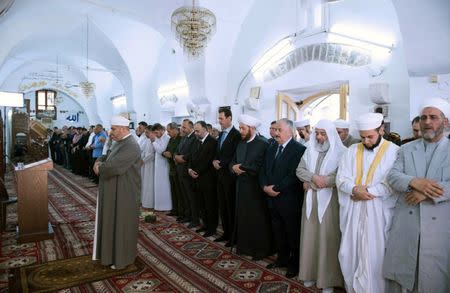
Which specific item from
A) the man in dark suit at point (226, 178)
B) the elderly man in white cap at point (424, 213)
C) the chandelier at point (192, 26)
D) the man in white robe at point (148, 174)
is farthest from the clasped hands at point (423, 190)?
the man in white robe at point (148, 174)

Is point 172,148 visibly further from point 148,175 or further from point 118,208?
point 118,208

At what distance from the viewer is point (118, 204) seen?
3.14 metres

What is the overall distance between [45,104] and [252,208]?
19.6 meters

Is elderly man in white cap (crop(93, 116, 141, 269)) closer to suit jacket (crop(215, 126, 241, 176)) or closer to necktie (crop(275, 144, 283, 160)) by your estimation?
suit jacket (crop(215, 126, 241, 176))

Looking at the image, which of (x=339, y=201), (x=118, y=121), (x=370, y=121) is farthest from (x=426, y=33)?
(x=118, y=121)

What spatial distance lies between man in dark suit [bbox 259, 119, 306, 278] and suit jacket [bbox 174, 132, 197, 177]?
67.1 inches

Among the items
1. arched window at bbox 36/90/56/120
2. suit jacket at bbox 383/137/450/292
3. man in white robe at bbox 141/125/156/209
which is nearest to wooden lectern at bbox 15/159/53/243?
man in white robe at bbox 141/125/156/209

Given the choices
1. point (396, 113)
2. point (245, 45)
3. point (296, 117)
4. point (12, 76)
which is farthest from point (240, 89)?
point (12, 76)

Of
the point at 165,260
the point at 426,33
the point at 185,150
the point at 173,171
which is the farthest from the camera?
the point at 173,171

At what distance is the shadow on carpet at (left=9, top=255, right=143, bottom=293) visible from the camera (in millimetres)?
2850

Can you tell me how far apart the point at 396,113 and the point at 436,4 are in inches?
72.3

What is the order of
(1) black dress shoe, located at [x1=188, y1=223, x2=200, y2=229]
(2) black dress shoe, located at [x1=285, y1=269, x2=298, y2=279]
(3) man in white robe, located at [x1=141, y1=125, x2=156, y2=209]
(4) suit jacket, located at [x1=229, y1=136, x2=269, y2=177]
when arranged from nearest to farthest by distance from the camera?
(2) black dress shoe, located at [x1=285, y1=269, x2=298, y2=279] < (4) suit jacket, located at [x1=229, y1=136, x2=269, y2=177] < (1) black dress shoe, located at [x1=188, y1=223, x2=200, y2=229] < (3) man in white robe, located at [x1=141, y1=125, x2=156, y2=209]

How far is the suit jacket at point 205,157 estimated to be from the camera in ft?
14.1

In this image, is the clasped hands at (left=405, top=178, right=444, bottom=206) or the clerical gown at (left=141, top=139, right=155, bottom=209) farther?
the clerical gown at (left=141, top=139, right=155, bottom=209)
